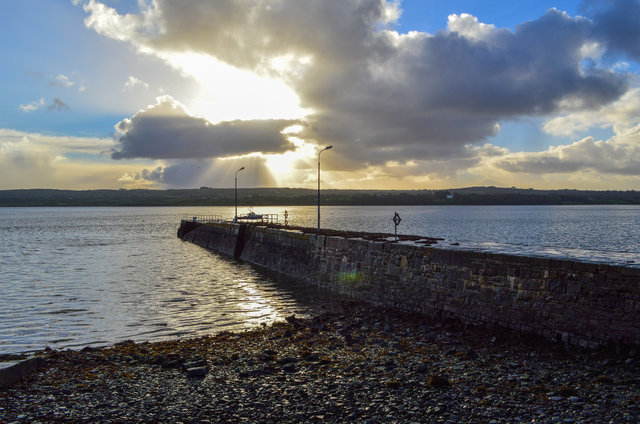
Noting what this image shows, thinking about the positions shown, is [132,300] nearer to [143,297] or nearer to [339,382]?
[143,297]

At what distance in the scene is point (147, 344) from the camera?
14758 millimetres

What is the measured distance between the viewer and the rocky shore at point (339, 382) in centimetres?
884

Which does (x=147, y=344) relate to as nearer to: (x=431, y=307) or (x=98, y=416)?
(x=98, y=416)

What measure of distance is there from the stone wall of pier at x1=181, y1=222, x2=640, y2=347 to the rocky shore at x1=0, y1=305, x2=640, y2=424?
65cm

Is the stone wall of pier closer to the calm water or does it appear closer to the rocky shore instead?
the rocky shore

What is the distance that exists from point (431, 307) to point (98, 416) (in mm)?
11576

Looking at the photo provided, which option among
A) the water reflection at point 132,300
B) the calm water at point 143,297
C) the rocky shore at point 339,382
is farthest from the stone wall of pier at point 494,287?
the water reflection at point 132,300

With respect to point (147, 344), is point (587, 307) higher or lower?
higher

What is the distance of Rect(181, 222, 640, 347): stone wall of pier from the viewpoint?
38.2ft

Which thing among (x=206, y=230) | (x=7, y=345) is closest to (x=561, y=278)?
(x=7, y=345)

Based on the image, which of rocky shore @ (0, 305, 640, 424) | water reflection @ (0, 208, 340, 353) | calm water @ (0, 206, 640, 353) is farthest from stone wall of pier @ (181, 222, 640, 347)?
water reflection @ (0, 208, 340, 353)

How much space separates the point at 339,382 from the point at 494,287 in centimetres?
670

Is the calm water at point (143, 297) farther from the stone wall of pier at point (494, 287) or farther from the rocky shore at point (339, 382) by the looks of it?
the rocky shore at point (339, 382)

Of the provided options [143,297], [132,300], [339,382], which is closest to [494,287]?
[339,382]
